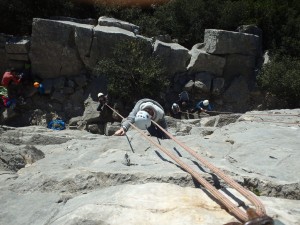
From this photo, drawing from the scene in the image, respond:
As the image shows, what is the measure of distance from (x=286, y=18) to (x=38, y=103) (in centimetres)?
1180

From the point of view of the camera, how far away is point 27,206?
328cm

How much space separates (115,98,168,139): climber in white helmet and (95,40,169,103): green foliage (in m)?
7.73

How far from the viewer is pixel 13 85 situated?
15164mm

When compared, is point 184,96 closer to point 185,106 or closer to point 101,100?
point 185,106

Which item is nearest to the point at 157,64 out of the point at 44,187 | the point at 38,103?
the point at 38,103

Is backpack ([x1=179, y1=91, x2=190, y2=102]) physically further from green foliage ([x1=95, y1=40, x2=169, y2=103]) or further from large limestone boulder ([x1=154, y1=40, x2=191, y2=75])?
large limestone boulder ([x1=154, y1=40, x2=191, y2=75])

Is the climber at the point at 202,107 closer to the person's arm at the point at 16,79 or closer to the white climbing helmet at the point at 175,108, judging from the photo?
the white climbing helmet at the point at 175,108

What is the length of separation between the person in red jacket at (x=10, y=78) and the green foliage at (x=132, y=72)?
10.9ft

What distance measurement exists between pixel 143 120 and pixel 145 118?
0.04m

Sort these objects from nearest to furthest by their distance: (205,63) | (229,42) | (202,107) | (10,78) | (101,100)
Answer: (101,100) → (202,107) → (10,78) → (229,42) → (205,63)

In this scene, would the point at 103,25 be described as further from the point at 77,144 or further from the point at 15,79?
the point at 77,144

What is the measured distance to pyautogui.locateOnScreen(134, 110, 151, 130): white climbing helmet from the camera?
5.79 m

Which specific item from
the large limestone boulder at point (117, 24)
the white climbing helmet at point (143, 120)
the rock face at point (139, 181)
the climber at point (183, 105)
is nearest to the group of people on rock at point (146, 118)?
the white climbing helmet at point (143, 120)

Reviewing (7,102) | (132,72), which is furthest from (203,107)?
(7,102)
